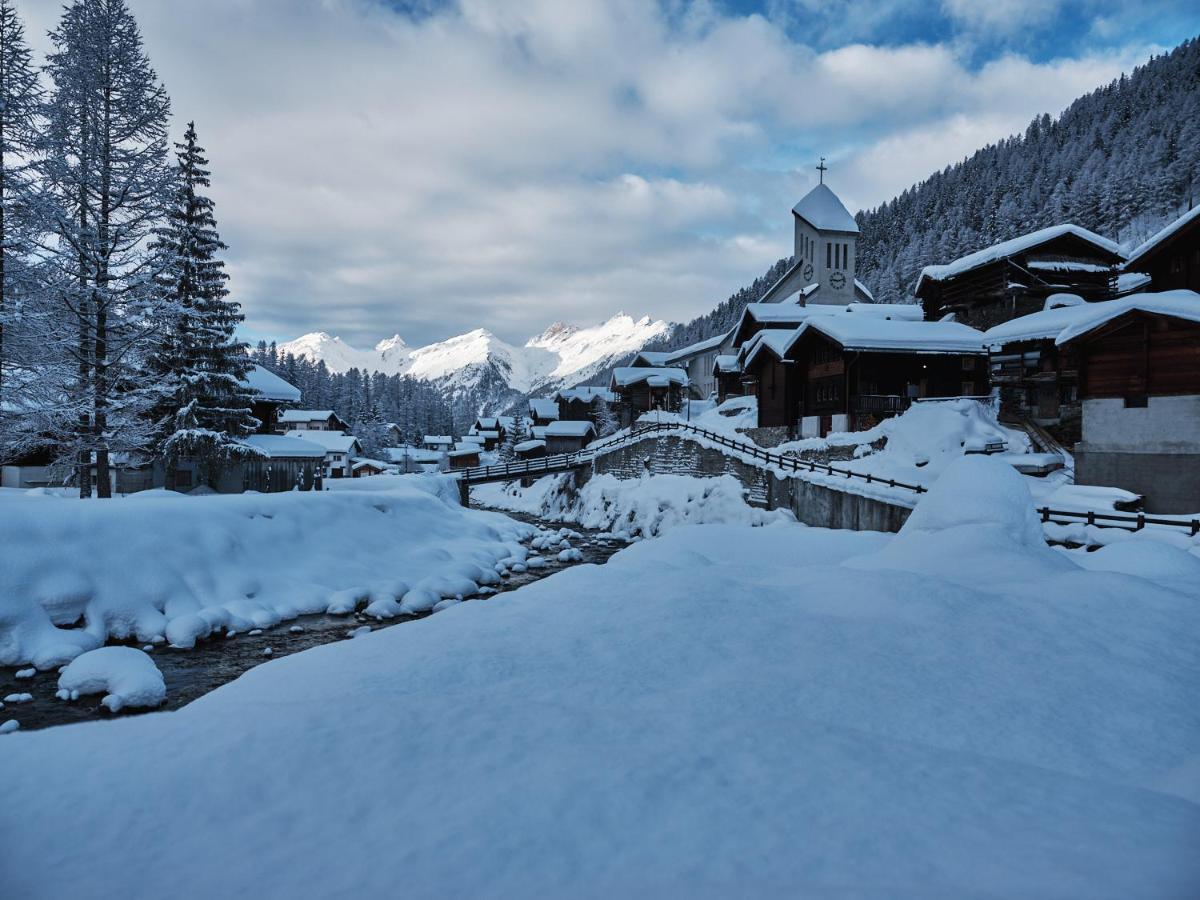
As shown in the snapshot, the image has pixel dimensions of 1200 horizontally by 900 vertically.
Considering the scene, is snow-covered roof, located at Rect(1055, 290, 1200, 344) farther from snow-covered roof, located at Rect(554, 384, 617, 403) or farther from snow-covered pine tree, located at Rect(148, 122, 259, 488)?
snow-covered roof, located at Rect(554, 384, 617, 403)

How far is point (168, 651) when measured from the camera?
1250 cm

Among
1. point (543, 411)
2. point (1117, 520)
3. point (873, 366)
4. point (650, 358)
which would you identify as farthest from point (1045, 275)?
point (543, 411)

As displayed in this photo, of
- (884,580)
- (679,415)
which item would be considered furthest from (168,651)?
(679,415)

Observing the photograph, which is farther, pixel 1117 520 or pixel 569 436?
pixel 569 436

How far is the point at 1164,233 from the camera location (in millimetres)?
21469

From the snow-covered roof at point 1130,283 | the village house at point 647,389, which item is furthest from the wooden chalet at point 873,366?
the village house at point 647,389

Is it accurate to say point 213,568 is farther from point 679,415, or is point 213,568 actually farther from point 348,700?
point 679,415

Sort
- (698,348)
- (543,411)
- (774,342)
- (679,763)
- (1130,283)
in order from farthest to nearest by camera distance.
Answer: (543,411)
(698,348)
(1130,283)
(774,342)
(679,763)

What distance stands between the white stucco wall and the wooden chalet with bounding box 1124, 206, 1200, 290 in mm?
7336

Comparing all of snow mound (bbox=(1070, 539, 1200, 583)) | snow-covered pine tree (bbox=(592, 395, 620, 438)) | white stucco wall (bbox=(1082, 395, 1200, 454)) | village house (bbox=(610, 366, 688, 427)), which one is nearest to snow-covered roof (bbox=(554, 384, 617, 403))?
snow-covered pine tree (bbox=(592, 395, 620, 438))

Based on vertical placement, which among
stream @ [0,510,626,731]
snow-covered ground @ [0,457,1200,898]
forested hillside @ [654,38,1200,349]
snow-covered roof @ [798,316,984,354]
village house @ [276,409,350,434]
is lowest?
stream @ [0,510,626,731]

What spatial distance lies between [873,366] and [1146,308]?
1316cm

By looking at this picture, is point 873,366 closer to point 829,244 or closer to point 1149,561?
point 1149,561

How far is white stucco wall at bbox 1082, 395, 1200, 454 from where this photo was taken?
17047 mm
